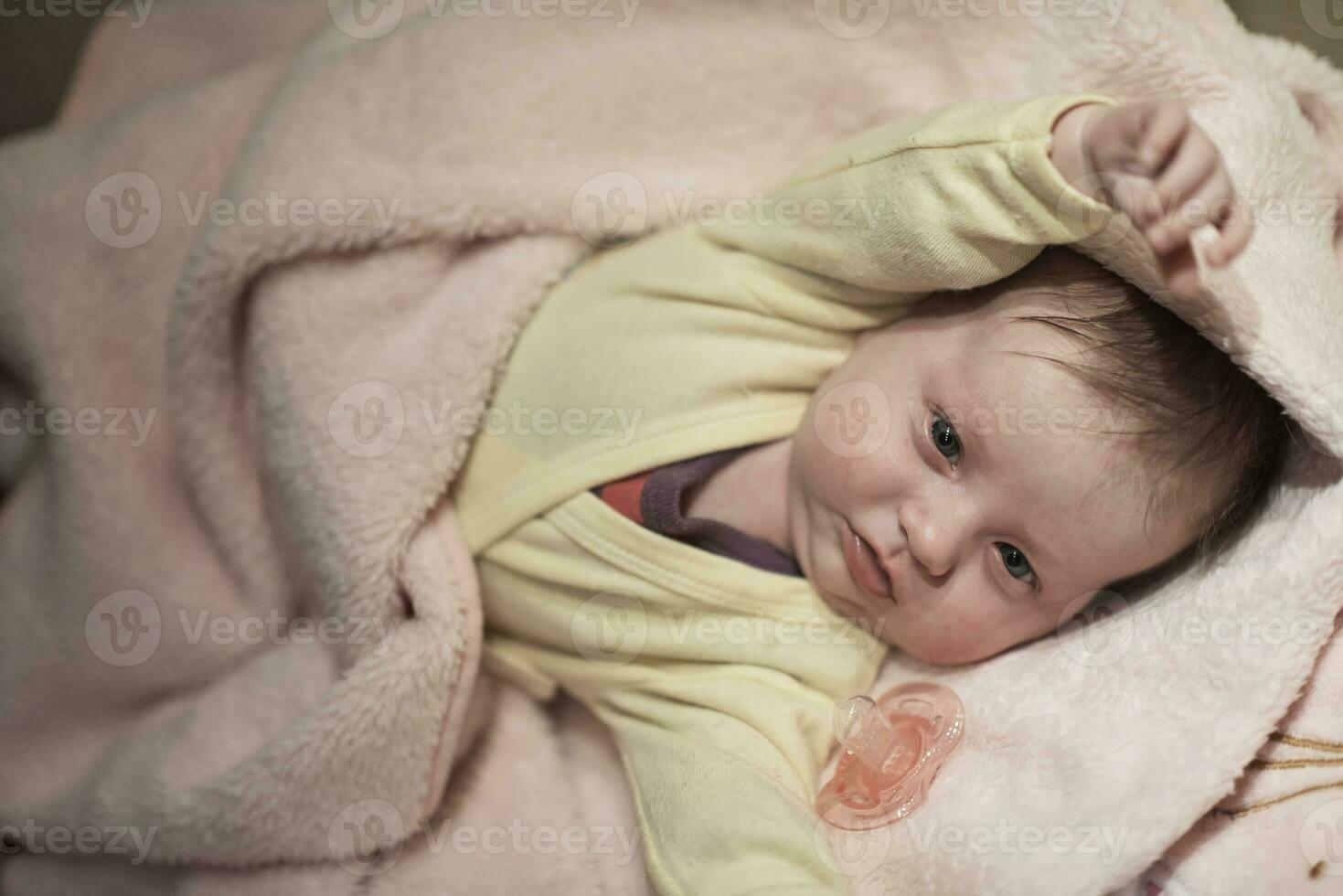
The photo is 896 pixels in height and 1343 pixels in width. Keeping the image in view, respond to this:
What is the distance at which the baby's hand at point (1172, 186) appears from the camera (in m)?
0.78

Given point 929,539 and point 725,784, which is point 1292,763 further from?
point 725,784

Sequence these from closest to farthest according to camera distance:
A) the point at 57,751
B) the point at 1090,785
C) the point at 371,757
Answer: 1. the point at 1090,785
2. the point at 371,757
3. the point at 57,751

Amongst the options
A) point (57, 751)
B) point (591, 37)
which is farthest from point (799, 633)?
point (57, 751)

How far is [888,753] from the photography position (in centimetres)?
110

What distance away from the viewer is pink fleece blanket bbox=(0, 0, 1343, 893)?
1.03 meters

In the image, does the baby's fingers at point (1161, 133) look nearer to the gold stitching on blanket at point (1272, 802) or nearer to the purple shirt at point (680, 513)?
the purple shirt at point (680, 513)

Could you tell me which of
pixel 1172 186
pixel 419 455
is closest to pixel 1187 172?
pixel 1172 186

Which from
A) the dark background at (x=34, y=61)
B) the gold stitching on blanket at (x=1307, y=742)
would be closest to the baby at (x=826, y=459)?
the gold stitching on blanket at (x=1307, y=742)

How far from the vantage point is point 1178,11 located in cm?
113

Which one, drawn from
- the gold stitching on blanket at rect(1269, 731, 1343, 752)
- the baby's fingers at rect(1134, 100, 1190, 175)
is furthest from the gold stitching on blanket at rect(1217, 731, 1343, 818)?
the baby's fingers at rect(1134, 100, 1190, 175)

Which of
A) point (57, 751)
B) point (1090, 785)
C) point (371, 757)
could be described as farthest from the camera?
point (57, 751)

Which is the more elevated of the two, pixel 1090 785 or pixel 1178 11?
pixel 1178 11

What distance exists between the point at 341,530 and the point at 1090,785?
0.82m

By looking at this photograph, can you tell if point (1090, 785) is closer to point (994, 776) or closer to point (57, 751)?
point (994, 776)
